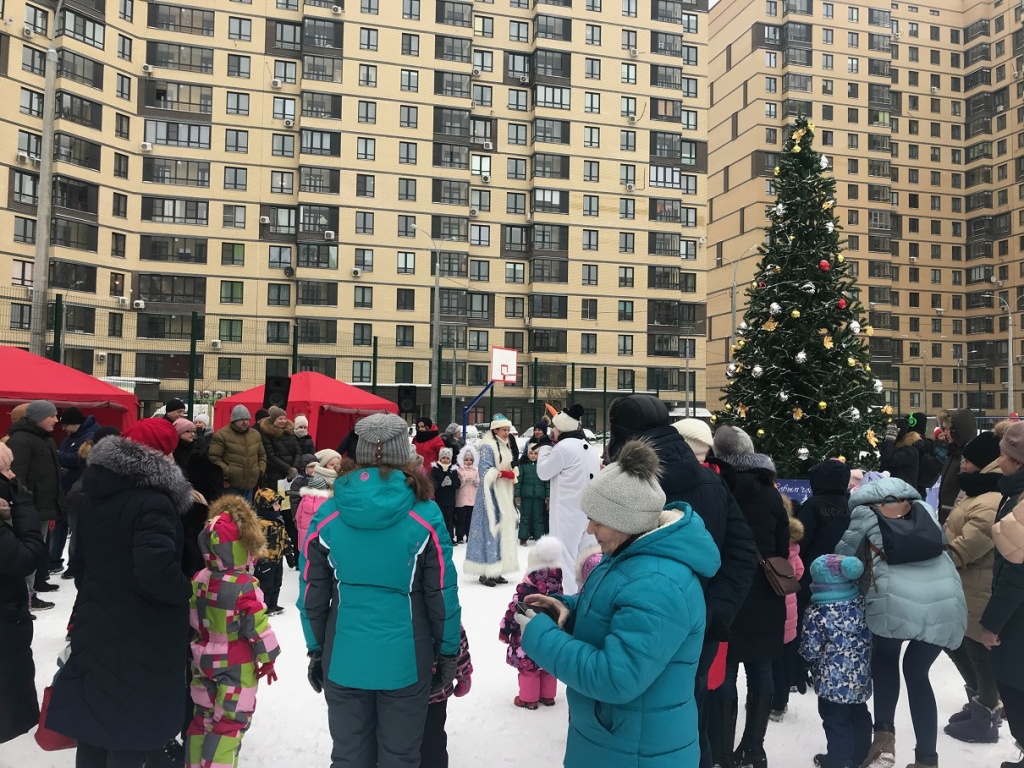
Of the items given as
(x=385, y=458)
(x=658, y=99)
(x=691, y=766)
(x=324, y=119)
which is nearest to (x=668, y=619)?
(x=691, y=766)

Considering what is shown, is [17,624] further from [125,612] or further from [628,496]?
[628,496]

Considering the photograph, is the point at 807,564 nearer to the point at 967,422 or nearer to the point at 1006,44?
the point at 967,422

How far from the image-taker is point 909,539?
4078 mm

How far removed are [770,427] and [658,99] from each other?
46.5 metres

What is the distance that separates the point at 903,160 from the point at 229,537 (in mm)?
76776

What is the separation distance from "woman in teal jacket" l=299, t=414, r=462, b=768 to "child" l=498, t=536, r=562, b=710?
50.7 inches

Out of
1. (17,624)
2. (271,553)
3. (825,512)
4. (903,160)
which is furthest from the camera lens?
(903,160)

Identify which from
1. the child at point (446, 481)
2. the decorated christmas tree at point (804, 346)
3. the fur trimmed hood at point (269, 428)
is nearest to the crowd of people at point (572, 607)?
the fur trimmed hood at point (269, 428)

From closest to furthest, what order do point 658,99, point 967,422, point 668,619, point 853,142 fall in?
point 668,619
point 967,422
point 658,99
point 853,142

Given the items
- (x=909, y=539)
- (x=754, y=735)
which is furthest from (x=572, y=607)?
(x=909, y=539)

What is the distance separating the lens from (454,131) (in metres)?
47.9

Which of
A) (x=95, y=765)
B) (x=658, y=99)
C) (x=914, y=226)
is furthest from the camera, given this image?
(x=914, y=226)

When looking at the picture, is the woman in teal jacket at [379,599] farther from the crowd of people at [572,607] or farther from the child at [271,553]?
the child at [271,553]

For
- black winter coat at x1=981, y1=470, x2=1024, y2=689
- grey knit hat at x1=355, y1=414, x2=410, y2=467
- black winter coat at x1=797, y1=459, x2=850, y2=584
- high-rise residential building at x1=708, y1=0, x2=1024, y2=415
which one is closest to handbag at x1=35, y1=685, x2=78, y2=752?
grey knit hat at x1=355, y1=414, x2=410, y2=467
